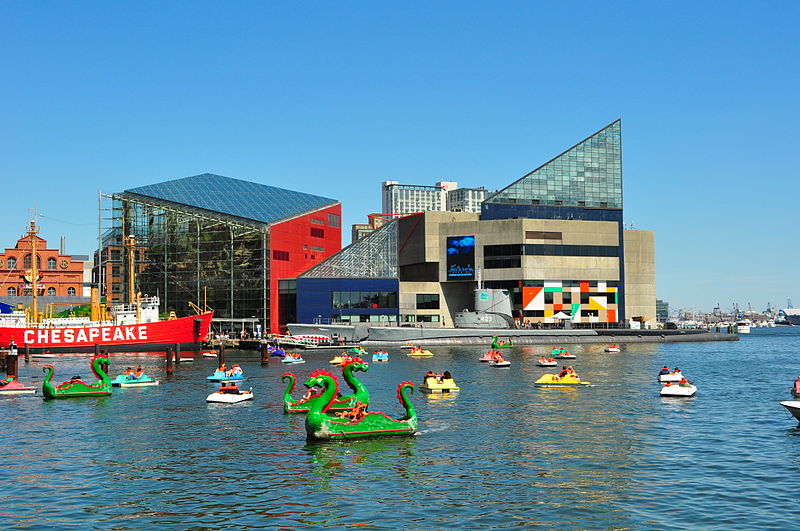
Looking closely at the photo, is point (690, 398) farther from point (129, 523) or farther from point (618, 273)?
point (618, 273)

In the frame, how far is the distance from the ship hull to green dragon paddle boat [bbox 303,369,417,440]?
265 ft

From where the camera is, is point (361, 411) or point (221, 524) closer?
point (221, 524)

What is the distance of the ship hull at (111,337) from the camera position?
4505 inches

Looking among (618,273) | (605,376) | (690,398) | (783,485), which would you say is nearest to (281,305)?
(618,273)

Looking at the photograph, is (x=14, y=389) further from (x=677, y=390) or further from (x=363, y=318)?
(x=363, y=318)

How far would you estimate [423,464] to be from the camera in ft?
113

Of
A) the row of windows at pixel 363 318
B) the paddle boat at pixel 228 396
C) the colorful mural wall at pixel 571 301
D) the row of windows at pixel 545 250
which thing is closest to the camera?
the paddle boat at pixel 228 396

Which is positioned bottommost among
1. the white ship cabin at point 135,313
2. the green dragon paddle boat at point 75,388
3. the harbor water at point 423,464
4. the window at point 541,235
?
the harbor water at point 423,464

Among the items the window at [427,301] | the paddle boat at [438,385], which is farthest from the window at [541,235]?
the paddle boat at [438,385]

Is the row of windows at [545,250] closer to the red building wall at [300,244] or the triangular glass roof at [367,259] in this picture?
the triangular glass roof at [367,259]

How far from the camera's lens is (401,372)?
82.1 metres

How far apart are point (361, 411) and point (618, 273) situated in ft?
456

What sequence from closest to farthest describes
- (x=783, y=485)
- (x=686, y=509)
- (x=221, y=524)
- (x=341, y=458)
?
(x=221, y=524)
(x=686, y=509)
(x=783, y=485)
(x=341, y=458)

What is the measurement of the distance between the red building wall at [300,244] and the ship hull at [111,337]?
33059 millimetres
